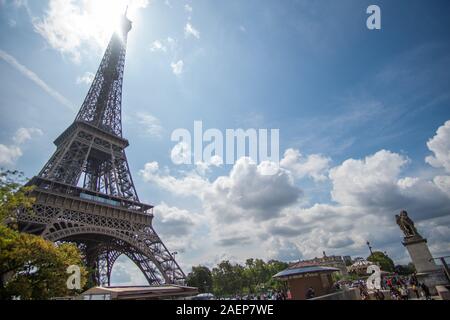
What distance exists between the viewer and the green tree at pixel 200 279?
60062mm

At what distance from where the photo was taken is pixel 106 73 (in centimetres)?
5134

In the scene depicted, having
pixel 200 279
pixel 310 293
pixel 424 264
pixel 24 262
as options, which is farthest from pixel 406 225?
pixel 200 279

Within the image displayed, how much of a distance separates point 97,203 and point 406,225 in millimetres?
34617

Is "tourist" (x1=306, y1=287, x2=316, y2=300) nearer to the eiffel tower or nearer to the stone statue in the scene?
the stone statue

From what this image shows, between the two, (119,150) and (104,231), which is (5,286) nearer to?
(104,231)

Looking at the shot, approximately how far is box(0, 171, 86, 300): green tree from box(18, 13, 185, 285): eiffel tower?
10.0 meters

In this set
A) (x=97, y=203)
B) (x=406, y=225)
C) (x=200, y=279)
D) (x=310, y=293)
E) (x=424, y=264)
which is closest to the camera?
(x=424, y=264)

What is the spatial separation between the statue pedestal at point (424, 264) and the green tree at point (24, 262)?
25.1 m

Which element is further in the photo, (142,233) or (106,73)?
(106,73)

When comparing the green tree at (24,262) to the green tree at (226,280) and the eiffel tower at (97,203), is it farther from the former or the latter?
the green tree at (226,280)

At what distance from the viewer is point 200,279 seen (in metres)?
61.4

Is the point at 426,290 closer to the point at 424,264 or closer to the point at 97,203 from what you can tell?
the point at 424,264
